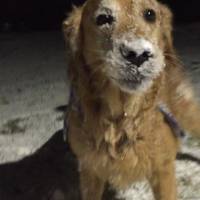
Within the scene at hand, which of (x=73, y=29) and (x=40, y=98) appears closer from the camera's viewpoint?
(x=73, y=29)

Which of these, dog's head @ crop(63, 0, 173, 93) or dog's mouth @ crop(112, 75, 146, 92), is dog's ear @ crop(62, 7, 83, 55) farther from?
dog's mouth @ crop(112, 75, 146, 92)

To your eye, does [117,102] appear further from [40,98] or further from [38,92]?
[38,92]

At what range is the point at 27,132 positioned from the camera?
3166mm

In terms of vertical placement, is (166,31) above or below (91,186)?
above

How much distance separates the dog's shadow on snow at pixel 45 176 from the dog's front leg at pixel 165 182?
0.38 meters

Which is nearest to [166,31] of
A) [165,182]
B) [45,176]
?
[165,182]

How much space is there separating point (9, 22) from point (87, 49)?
346 centimetres

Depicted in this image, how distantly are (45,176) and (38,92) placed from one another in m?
1.14

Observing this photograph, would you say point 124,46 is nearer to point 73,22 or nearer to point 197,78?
point 73,22

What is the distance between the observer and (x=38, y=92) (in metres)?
3.78

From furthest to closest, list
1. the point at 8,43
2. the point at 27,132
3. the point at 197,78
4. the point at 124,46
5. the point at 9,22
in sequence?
the point at 9,22, the point at 8,43, the point at 197,78, the point at 27,132, the point at 124,46

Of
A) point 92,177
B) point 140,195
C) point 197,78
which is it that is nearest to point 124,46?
point 92,177

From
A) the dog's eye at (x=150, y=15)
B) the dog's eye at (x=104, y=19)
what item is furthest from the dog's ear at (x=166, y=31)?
the dog's eye at (x=104, y=19)

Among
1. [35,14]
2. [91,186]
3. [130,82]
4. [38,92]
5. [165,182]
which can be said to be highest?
[130,82]
